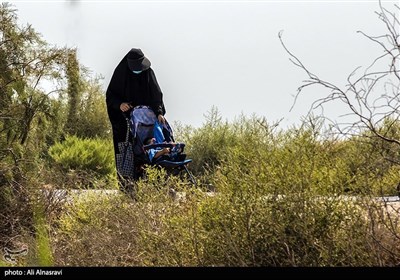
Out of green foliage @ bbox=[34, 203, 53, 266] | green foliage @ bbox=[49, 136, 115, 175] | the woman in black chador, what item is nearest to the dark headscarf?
the woman in black chador

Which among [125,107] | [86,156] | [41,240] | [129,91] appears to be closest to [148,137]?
[125,107]

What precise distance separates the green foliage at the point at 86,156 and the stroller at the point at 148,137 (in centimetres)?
478

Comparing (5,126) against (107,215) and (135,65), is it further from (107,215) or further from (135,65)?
(107,215)

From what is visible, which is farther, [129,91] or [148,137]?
[129,91]

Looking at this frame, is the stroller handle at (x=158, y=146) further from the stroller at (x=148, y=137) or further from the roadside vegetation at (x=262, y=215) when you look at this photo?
the roadside vegetation at (x=262, y=215)

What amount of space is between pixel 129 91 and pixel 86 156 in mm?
4911

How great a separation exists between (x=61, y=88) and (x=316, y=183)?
14.8 feet

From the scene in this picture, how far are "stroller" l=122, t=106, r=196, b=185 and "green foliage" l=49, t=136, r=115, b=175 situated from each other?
478 cm

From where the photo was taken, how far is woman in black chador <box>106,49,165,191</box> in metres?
9.12

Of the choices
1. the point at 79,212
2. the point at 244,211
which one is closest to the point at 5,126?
the point at 79,212

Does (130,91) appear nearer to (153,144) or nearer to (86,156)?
(153,144)

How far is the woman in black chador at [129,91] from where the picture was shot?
9.12 meters

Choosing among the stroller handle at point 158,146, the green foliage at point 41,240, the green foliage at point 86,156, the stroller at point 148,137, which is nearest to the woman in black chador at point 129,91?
the stroller at point 148,137

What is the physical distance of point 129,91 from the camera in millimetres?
Answer: 9234
